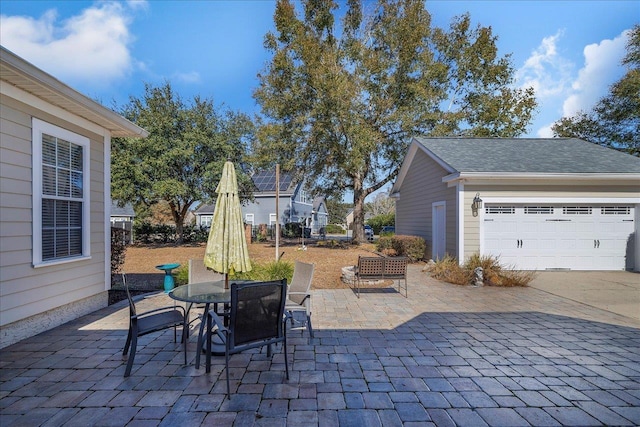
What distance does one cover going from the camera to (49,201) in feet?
16.0

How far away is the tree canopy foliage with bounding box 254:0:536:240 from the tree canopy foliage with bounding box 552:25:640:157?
7.05 metres

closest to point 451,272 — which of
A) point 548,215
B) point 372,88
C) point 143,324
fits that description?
point 548,215

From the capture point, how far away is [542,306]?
6266mm

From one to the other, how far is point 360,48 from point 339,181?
7876 millimetres

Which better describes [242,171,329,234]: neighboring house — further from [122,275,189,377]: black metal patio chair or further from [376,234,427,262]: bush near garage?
[122,275,189,377]: black metal patio chair

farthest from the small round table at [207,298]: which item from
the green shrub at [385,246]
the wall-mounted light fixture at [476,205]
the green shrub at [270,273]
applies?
the green shrub at [385,246]

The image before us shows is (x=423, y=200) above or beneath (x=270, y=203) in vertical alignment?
beneath

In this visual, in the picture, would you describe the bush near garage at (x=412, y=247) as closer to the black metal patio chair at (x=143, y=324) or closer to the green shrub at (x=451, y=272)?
the green shrub at (x=451, y=272)

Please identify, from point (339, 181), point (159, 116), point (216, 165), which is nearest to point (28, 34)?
point (159, 116)

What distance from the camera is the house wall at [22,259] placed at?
13.6ft

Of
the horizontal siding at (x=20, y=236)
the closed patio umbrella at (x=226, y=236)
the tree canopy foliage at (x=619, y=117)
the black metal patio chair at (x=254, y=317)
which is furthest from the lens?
the tree canopy foliage at (x=619, y=117)

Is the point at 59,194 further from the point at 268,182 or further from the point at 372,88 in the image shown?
the point at 268,182

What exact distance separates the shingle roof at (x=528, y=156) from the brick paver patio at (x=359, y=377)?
5.89 m

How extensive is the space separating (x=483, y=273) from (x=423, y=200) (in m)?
5.21
